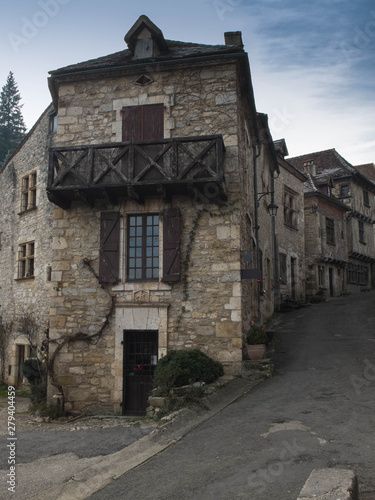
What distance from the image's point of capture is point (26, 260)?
17578 millimetres

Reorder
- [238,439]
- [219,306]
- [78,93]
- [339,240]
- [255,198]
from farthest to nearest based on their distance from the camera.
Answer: [339,240] → [255,198] → [78,93] → [219,306] → [238,439]

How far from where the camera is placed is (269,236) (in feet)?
63.8

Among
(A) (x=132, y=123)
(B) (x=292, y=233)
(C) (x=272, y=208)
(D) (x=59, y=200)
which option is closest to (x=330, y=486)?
(D) (x=59, y=200)

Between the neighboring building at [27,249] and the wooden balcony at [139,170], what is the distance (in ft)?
18.4

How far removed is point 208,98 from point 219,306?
497 centimetres

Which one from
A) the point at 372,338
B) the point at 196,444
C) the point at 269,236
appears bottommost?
the point at 196,444

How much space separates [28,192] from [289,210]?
11.9 m

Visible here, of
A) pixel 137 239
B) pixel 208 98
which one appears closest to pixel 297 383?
pixel 137 239

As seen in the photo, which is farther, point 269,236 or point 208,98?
point 269,236

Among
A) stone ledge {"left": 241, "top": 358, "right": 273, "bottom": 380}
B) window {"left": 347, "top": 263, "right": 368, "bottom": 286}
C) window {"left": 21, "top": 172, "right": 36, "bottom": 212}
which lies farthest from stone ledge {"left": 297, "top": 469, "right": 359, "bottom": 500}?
window {"left": 347, "top": 263, "right": 368, "bottom": 286}

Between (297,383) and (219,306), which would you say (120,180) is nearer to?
(219,306)

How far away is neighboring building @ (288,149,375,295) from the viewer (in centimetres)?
2758

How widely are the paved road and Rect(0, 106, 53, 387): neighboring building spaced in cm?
897

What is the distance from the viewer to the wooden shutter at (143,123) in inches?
455
